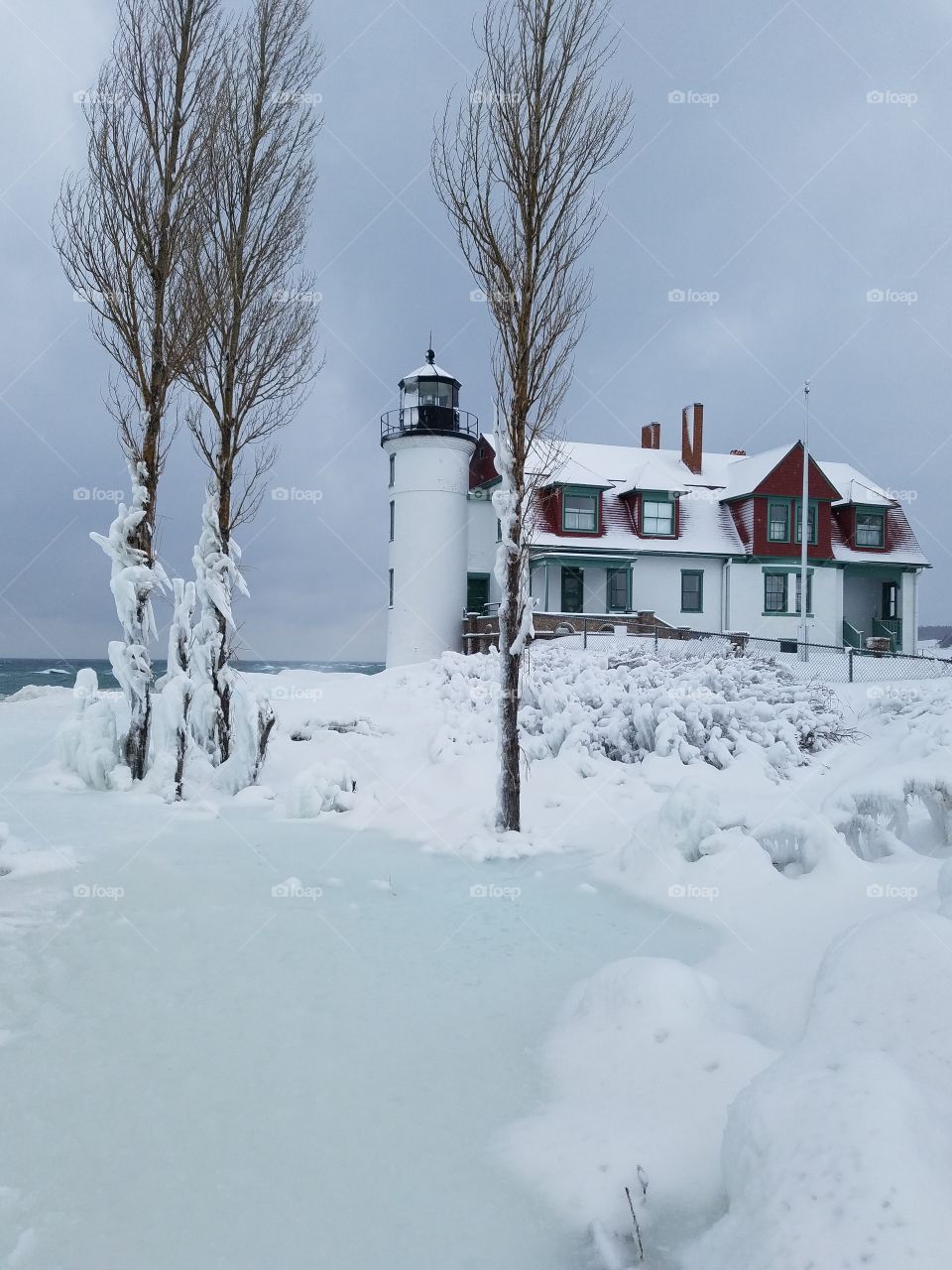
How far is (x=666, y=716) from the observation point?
1308 centimetres

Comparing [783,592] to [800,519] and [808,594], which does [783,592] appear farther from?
[800,519]

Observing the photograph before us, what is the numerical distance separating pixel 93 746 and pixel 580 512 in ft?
72.7

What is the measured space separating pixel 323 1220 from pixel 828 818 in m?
6.30

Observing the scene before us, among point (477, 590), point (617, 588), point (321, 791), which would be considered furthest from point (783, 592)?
point (321, 791)

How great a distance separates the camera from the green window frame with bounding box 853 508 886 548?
108 ft

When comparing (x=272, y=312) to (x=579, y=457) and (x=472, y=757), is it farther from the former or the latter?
(x=579, y=457)

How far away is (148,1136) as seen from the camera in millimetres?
3449

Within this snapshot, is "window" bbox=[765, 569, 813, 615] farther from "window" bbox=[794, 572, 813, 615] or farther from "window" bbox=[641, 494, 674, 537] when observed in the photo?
"window" bbox=[641, 494, 674, 537]

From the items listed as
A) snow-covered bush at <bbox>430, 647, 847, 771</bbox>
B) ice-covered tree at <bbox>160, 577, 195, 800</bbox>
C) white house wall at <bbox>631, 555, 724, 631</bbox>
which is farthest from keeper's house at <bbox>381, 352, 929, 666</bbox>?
ice-covered tree at <bbox>160, 577, 195, 800</bbox>

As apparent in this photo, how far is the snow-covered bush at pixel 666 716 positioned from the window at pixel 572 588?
1360cm

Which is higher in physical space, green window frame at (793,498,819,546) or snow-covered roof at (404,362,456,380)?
snow-covered roof at (404,362,456,380)

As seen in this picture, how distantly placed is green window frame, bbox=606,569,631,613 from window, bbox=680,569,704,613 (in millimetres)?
2598

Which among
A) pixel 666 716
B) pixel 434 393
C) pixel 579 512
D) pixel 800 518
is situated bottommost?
pixel 666 716

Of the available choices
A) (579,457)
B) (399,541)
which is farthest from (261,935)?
(579,457)
